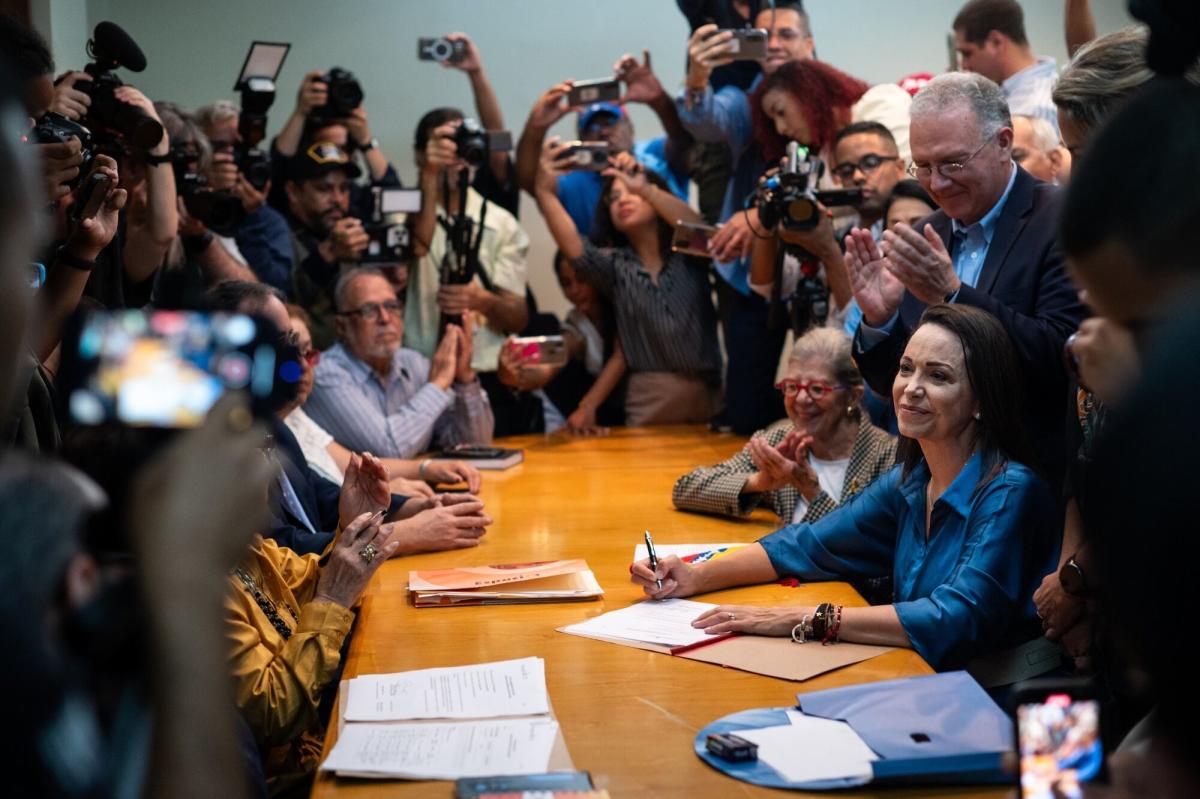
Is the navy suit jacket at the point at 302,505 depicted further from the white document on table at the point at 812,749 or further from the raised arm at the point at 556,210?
the raised arm at the point at 556,210

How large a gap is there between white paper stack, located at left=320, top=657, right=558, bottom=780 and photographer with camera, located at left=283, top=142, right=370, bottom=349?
8.74 feet

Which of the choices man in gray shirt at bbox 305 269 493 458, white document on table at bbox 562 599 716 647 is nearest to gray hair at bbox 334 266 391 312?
man in gray shirt at bbox 305 269 493 458

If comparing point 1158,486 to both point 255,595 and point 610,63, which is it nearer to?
point 255,595

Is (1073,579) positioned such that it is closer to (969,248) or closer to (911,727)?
(911,727)

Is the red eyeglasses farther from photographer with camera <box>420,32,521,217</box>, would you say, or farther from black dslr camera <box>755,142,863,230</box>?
photographer with camera <box>420,32,521,217</box>

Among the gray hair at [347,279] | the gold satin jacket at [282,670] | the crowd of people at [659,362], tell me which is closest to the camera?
the crowd of people at [659,362]

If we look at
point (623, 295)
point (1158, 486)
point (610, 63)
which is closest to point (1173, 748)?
point (1158, 486)

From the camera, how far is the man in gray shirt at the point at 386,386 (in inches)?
154

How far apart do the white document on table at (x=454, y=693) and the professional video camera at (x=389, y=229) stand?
2721 millimetres

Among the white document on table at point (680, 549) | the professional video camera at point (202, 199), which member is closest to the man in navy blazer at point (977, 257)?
the white document on table at point (680, 549)

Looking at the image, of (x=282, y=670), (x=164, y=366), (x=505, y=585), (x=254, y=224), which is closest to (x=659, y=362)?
(x=254, y=224)

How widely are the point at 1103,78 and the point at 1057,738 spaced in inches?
54.5

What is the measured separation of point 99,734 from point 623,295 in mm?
3846

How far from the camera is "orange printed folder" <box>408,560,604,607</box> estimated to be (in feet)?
7.91
